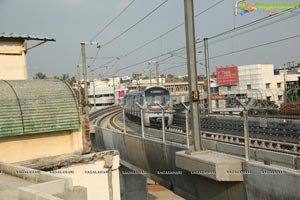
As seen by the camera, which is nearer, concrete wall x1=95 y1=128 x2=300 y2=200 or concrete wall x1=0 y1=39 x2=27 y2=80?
concrete wall x1=95 y1=128 x2=300 y2=200

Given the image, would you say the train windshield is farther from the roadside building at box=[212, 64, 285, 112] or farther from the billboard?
the billboard

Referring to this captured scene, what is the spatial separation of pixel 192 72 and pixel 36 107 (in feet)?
19.6

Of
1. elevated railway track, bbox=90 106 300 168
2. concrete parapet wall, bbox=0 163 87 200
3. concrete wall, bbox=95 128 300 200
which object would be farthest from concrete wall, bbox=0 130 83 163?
concrete parapet wall, bbox=0 163 87 200

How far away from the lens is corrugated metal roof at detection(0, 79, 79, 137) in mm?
12398

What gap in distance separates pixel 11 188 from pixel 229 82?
6741 centimetres

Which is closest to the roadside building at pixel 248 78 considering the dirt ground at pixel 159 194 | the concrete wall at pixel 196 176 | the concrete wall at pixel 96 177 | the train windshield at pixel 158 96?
the dirt ground at pixel 159 194

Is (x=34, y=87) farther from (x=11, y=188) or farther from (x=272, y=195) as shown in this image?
(x=272, y=195)

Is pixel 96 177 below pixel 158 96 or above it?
below

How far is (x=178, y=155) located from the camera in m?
10.3

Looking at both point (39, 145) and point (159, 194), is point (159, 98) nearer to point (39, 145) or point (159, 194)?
point (159, 194)

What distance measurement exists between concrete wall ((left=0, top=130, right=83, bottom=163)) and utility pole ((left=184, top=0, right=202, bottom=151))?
5285 mm

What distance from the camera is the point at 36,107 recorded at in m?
13.1

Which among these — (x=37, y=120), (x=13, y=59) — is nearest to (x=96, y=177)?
Answer: (x=37, y=120)

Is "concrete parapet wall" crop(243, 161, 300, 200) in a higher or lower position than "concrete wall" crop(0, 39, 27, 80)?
lower
